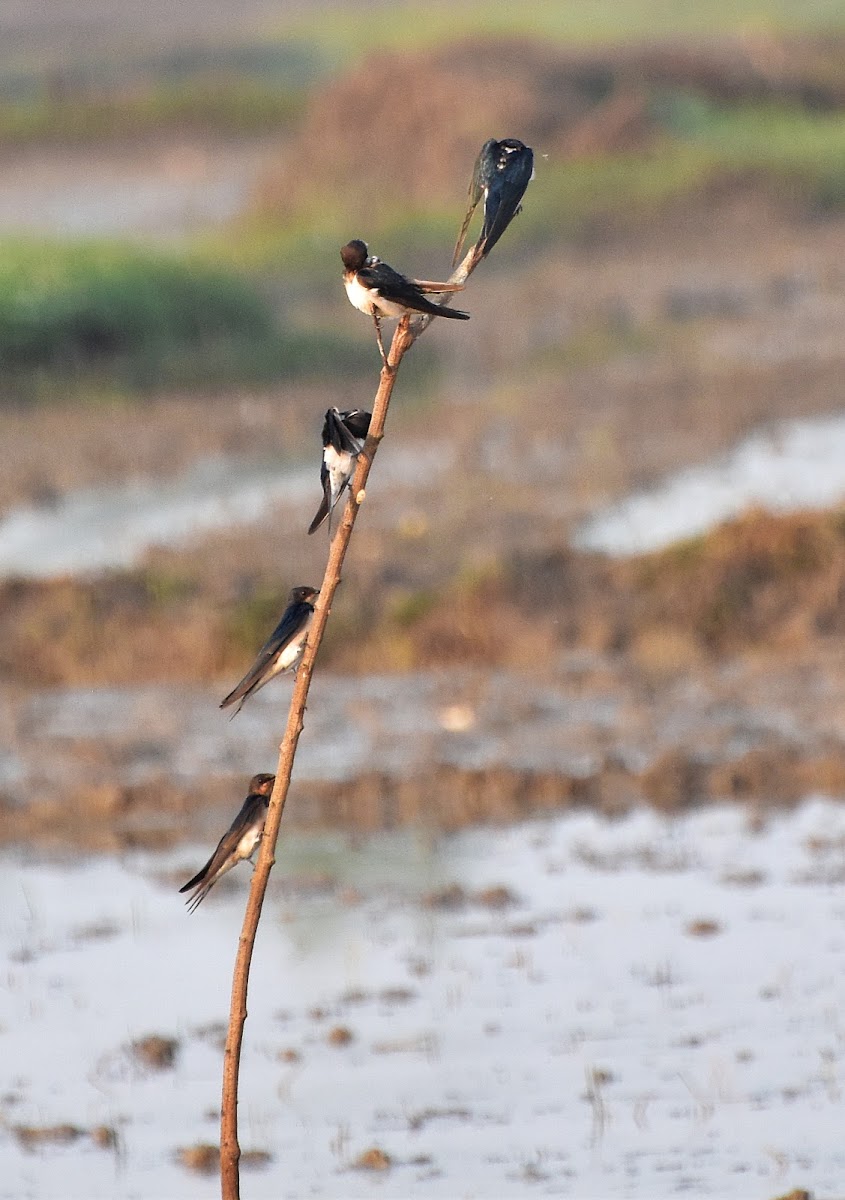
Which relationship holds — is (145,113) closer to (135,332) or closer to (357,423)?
(135,332)

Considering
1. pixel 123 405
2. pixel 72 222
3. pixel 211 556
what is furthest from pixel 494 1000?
pixel 72 222

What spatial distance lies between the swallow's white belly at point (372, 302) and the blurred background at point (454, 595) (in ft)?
5.73

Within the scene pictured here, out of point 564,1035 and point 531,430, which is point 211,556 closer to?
Result: point 531,430

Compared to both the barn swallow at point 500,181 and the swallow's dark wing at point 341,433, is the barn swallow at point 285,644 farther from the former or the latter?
the barn swallow at point 500,181

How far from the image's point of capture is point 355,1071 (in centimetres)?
529

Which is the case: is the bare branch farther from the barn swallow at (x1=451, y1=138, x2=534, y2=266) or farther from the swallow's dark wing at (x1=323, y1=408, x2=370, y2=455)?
the barn swallow at (x1=451, y1=138, x2=534, y2=266)

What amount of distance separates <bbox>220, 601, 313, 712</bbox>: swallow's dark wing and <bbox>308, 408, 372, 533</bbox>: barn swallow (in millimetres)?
136

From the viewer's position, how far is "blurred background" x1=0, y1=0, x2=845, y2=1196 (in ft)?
19.0

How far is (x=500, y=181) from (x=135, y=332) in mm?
14427

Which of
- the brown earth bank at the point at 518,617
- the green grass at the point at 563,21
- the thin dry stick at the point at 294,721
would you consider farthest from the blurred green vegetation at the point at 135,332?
the green grass at the point at 563,21

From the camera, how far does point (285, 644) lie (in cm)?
379

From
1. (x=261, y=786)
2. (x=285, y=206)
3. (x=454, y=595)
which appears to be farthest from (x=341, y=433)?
(x=285, y=206)

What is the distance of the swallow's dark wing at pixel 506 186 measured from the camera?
3.63 meters

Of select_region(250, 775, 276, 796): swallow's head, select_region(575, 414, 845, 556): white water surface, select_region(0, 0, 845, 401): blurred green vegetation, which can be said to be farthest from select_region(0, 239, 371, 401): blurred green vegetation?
select_region(250, 775, 276, 796): swallow's head
